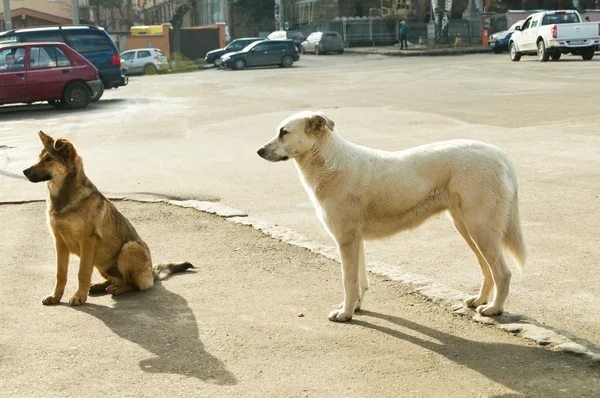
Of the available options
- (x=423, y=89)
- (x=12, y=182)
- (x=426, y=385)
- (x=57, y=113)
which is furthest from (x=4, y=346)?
(x=423, y=89)

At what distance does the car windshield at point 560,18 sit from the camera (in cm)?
3675

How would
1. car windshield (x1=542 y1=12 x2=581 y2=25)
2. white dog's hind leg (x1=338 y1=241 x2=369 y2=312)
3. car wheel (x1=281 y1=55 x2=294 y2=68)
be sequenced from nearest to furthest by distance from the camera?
white dog's hind leg (x1=338 y1=241 x2=369 y2=312) < car windshield (x1=542 y1=12 x2=581 y2=25) < car wheel (x1=281 y1=55 x2=294 y2=68)

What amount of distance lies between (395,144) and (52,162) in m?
8.20

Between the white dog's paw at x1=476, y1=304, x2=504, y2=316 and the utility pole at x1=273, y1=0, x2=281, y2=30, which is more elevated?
the utility pole at x1=273, y1=0, x2=281, y2=30

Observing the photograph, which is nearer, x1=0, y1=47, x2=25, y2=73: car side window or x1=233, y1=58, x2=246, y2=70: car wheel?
x1=0, y1=47, x2=25, y2=73: car side window

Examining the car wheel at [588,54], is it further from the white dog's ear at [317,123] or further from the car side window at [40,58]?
the white dog's ear at [317,123]

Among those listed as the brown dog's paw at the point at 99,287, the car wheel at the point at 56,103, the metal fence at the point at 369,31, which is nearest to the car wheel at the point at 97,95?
the car wheel at the point at 56,103

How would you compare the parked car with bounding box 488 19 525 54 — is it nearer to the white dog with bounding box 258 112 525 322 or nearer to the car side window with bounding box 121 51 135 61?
the car side window with bounding box 121 51 135 61

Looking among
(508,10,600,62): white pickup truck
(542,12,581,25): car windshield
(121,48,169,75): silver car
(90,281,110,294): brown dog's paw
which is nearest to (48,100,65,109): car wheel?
(90,281,110,294): brown dog's paw

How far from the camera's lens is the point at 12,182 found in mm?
11594

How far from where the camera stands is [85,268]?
238 inches

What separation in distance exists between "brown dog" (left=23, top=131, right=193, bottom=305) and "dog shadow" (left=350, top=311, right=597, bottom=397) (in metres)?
2.00

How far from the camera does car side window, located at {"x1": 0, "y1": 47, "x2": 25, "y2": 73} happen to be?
22361 millimetres

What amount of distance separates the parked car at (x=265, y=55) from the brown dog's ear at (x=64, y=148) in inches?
1624
